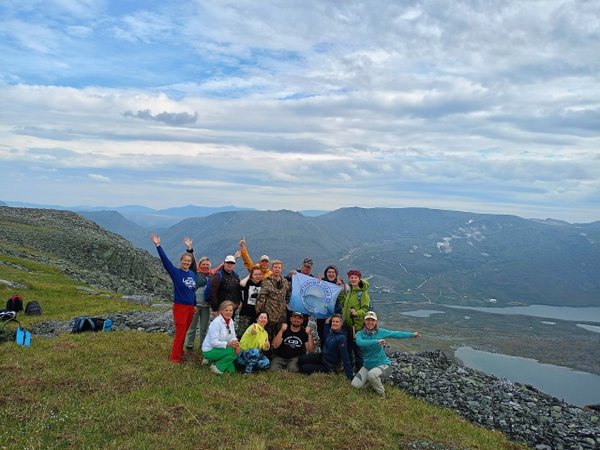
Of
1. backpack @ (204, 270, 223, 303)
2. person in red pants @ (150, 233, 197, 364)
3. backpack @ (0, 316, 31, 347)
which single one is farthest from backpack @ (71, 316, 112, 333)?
backpack @ (204, 270, 223, 303)

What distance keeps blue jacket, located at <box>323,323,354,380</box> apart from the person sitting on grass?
359cm

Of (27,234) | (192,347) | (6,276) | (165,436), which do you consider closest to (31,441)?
(165,436)

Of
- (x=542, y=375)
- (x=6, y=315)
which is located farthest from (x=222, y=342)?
(x=542, y=375)

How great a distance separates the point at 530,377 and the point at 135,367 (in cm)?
18034

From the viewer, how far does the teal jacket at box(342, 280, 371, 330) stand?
58.2 feet

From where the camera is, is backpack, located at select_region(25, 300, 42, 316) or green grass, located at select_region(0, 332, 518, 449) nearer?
green grass, located at select_region(0, 332, 518, 449)

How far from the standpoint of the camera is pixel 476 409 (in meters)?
17.2

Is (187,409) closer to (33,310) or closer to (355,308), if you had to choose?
(355,308)

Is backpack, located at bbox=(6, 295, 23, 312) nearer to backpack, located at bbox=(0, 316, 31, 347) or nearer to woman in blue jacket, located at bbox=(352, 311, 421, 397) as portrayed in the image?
backpack, located at bbox=(0, 316, 31, 347)

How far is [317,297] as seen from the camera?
18.8 metres

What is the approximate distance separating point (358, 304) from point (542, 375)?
186 meters

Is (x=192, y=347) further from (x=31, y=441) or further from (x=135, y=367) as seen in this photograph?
(x=31, y=441)

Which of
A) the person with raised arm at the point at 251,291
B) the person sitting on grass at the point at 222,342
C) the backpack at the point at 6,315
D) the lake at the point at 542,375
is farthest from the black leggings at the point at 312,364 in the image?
the lake at the point at 542,375

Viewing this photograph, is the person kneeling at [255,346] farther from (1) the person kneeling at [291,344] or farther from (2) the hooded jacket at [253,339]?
(1) the person kneeling at [291,344]
